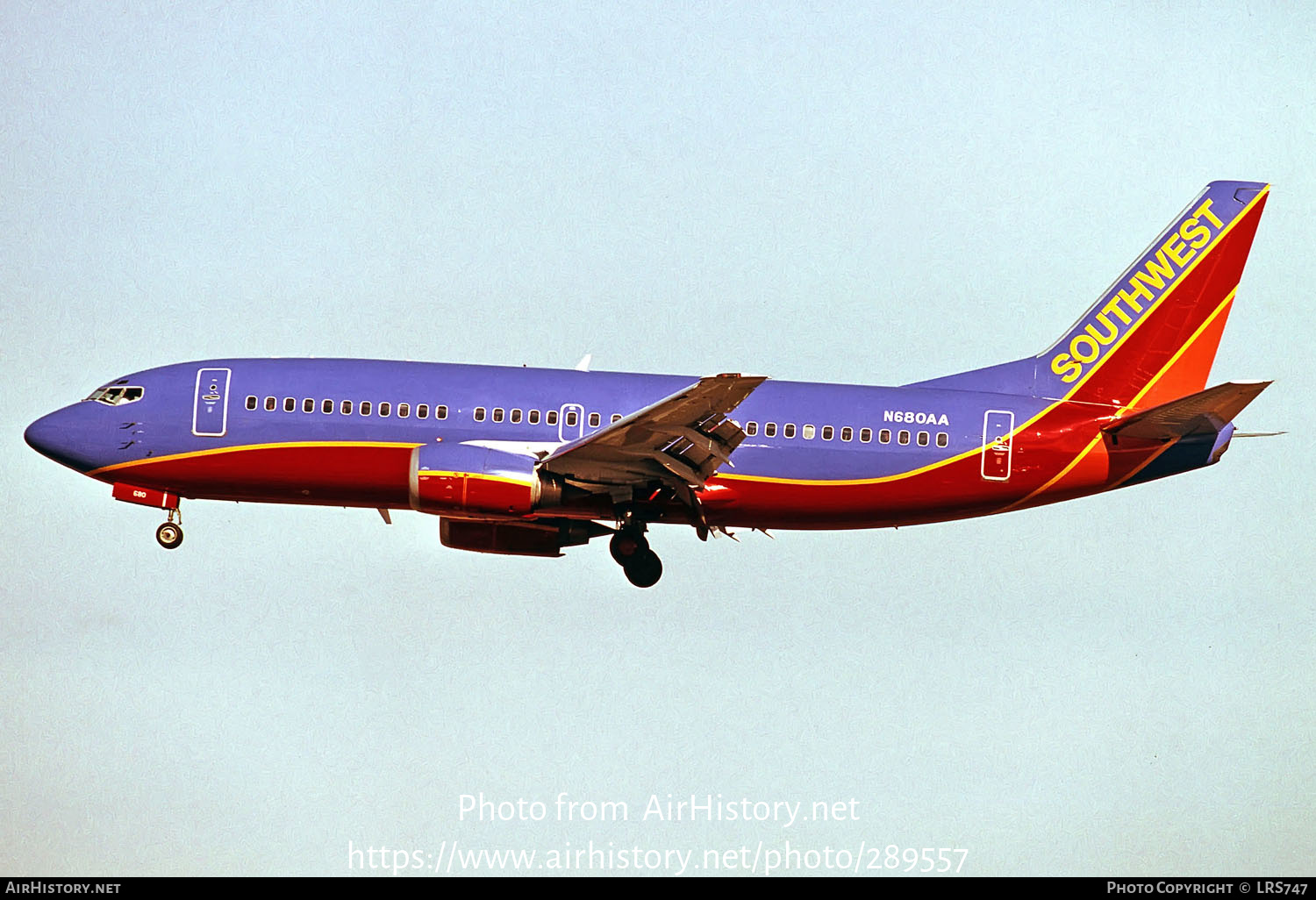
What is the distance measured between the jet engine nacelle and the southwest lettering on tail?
→ 42.3 ft

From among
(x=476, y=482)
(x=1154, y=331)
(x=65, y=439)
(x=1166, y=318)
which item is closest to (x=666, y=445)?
(x=476, y=482)

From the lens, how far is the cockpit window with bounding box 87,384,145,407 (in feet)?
129

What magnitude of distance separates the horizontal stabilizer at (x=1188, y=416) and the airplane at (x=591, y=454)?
0.06 metres

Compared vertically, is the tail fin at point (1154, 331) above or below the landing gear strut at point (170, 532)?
above

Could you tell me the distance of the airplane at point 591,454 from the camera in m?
37.4

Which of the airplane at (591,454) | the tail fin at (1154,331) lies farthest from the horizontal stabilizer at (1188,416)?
the tail fin at (1154,331)

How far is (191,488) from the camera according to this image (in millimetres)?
38812

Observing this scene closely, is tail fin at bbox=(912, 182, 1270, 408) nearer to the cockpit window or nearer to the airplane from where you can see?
the airplane

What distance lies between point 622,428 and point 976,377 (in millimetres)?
10285

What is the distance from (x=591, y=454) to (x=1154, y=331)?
14287 mm

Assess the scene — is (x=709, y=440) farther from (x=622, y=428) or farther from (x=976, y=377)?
(x=976, y=377)

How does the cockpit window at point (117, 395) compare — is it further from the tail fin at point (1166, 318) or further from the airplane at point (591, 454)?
the tail fin at point (1166, 318)

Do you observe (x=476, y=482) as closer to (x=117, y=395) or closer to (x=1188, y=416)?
(x=117, y=395)
